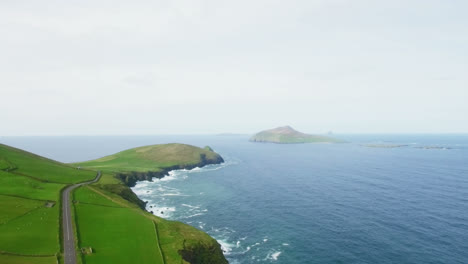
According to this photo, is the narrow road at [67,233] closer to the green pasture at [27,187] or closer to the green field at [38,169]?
the green pasture at [27,187]

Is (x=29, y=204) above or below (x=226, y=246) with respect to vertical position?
above

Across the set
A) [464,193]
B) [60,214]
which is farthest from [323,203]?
[60,214]

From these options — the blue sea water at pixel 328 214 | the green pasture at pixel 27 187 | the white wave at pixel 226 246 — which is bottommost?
the white wave at pixel 226 246

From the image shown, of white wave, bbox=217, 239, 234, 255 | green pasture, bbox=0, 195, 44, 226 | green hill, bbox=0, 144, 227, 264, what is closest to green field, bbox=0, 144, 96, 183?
green hill, bbox=0, 144, 227, 264

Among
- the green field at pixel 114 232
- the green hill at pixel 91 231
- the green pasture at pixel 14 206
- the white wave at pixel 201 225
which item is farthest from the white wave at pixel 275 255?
the green pasture at pixel 14 206

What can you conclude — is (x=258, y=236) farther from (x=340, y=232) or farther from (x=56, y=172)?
(x=56, y=172)

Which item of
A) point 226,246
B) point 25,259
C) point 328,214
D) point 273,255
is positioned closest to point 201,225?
point 226,246

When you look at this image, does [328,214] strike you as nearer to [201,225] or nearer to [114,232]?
[201,225]
